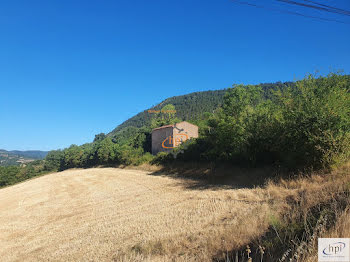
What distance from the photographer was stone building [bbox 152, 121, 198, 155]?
43.2 meters

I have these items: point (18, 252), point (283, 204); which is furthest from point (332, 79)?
point (18, 252)

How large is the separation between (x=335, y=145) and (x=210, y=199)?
6.76 metres

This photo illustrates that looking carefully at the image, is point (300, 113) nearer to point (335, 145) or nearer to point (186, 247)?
point (335, 145)

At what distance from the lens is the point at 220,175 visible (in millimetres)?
19016

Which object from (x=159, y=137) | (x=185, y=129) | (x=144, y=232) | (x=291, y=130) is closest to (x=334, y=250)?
(x=144, y=232)

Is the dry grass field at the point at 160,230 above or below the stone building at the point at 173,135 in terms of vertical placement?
below

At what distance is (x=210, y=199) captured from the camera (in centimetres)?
1124

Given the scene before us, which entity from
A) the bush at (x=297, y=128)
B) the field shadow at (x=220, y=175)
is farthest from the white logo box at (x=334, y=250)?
the field shadow at (x=220, y=175)

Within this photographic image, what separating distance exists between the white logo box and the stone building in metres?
38.1

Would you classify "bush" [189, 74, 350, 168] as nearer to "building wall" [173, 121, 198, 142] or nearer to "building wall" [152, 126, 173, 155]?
"building wall" [173, 121, 198, 142]

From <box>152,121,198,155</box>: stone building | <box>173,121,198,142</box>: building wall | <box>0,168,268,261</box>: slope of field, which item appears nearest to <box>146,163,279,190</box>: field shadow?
<box>0,168,268,261</box>: slope of field

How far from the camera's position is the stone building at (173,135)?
43.2 metres

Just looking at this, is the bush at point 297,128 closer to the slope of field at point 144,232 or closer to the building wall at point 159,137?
the slope of field at point 144,232

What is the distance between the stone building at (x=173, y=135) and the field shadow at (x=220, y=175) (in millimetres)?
15708
